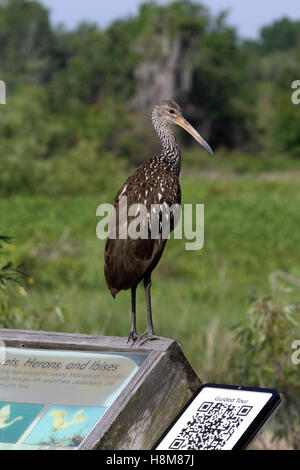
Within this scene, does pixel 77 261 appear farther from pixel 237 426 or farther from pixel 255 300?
pixel 237 426

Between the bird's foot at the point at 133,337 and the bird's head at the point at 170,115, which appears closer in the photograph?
the bird's foot at the point at 133,337

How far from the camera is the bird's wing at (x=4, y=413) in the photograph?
118 inches

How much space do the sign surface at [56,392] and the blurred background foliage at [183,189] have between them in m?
1.48

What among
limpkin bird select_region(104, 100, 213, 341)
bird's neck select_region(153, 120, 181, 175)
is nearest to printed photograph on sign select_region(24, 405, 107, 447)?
limpkin bird select_region(104, 100, 213, 341)

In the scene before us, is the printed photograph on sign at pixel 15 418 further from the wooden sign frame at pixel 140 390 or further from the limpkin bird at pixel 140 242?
the limpkin bird at pixel 140 242

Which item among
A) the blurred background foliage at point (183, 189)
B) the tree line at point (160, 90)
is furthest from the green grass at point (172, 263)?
the tree line at point (160, 90)

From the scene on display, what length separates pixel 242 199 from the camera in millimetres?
20406

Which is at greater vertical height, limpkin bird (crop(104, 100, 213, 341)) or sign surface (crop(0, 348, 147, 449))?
limpkin bird (crop(104, 100, 213, 341))

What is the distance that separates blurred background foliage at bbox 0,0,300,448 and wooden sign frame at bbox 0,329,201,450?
140cm

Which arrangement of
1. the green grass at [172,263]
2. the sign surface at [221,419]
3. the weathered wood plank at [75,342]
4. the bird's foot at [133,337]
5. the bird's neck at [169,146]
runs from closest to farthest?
the sign surface at [221,419]
the weathered wood plank at [75,342]
the bird's foot at [133,337]
the bird's neck at [169,146]
the green grass at [172,263]

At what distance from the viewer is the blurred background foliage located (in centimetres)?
619

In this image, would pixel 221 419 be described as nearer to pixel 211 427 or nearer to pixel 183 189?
pixel 211 427

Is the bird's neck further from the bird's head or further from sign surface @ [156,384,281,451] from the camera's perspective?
sign surface @ [156,384,281,451]

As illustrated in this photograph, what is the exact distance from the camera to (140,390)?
2.99m
